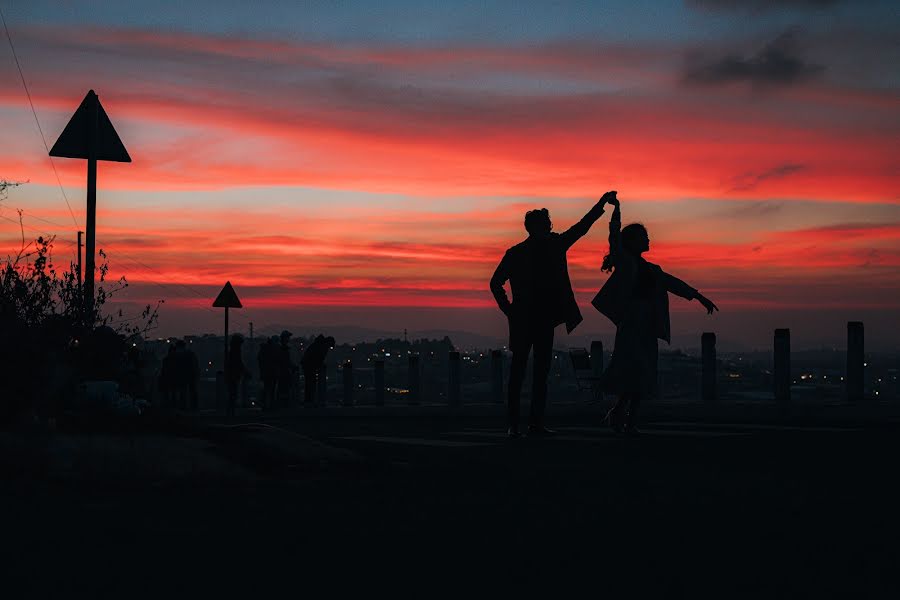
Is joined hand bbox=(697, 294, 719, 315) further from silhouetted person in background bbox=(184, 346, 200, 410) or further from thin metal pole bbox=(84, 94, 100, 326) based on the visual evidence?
silhouetted person in background bbox=(184, 346, 200, 410)

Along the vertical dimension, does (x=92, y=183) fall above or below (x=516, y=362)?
above

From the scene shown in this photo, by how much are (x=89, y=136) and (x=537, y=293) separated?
516cm

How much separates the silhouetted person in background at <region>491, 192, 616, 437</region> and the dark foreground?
3.20 meters

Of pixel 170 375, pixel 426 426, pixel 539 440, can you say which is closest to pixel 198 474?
pixel 539 440

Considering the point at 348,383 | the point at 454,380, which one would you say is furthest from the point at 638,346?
the point at 348,383

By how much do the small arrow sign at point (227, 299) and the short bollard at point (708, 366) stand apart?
44.6ft

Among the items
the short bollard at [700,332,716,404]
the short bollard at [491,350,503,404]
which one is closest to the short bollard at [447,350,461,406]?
the short bollard at [491,350,503,404]

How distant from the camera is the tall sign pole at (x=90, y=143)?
1522 cm

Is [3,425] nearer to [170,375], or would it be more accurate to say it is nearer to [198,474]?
[198,474]

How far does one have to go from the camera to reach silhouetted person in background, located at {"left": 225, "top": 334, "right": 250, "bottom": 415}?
108 ft

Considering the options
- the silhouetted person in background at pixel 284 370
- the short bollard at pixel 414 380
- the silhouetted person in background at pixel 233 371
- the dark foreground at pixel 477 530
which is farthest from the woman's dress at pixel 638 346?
the short bollard at pixel 414 380

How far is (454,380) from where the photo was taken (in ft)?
118

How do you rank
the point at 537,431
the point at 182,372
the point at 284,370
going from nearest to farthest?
the point at 537,431 → the point at 284,370 → the point at 182,372

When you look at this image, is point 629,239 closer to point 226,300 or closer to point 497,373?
point 497,373
